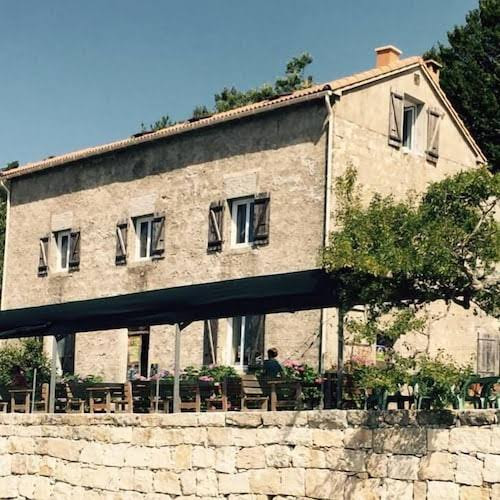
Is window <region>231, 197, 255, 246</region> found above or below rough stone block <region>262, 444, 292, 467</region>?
above

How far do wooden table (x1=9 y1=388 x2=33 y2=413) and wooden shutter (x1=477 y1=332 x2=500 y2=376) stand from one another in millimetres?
9871

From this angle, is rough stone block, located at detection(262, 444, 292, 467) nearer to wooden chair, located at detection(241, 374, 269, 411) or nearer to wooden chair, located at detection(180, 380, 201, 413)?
wooden chair, located at detection(241, 374, 269, 411)

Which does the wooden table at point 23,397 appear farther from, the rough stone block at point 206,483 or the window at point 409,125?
the window at point 409,125

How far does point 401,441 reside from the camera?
11.7 meters

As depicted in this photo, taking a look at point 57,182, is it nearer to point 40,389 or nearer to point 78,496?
point 40,389

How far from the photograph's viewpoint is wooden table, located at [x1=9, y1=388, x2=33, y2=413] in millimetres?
18297

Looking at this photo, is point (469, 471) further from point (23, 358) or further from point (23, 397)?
point (23, 358)

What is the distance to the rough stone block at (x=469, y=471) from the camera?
426 inches

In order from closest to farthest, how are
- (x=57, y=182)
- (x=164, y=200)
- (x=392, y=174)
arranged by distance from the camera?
(x=392, y=174) < (x=164, y=200) < (x=57, y=182)

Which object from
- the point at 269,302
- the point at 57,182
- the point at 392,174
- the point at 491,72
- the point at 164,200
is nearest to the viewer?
the point at 269,302

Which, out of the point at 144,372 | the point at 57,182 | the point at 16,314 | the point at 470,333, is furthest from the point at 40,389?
the point at 470,333

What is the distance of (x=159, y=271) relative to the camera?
2308 centimetres

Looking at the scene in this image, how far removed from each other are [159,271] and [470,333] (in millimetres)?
6984

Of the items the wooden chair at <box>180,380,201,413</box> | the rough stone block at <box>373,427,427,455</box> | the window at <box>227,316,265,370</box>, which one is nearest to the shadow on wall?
the window at <box>227,316,265,370</box>
